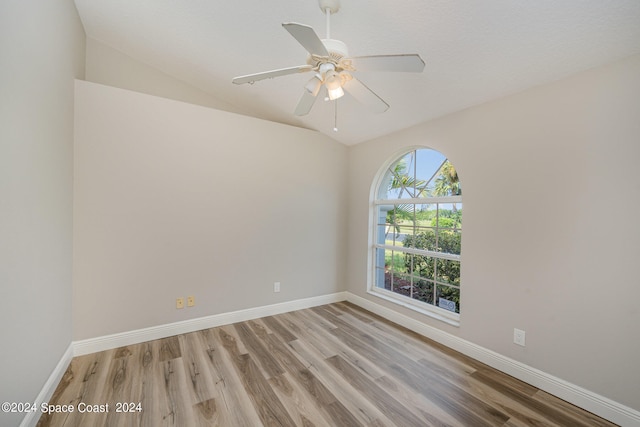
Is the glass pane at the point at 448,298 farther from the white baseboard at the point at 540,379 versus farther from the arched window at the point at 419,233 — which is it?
the white baseboard at the point at 540,379

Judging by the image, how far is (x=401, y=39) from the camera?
1894mm

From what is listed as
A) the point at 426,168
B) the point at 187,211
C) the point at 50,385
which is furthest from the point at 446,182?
the point at 50,385

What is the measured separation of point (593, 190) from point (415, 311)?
1.88 meters

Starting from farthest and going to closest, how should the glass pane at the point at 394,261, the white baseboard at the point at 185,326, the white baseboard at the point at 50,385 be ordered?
the glass pane at the point at 394,261
the white baseboard at the point at 185,326
the white baseboard at the point at 50,385

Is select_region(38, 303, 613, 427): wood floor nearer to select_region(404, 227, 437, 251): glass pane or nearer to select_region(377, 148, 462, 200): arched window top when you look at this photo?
select_region(404, 227, 437, 251): glass pane

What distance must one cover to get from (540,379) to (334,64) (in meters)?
2.67

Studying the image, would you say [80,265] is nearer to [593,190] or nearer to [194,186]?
[194,186]

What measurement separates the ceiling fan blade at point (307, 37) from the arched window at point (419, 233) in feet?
6.65

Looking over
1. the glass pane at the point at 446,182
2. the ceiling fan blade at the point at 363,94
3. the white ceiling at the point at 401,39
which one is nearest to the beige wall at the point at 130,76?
the white ceiling at the point at 401,39

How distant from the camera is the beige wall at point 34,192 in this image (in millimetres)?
1302

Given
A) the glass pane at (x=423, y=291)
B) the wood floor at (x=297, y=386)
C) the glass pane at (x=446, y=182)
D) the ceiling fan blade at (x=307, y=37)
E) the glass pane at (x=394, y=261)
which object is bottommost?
the wood floor at (x=297, y=386)

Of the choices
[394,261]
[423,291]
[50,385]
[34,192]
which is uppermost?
[34,192]

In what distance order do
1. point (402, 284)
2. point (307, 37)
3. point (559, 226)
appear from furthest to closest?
point (402, 284)
point (559, 226)
point (307, 37)

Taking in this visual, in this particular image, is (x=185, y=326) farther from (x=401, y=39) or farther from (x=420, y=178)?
(x=401, y=39)
